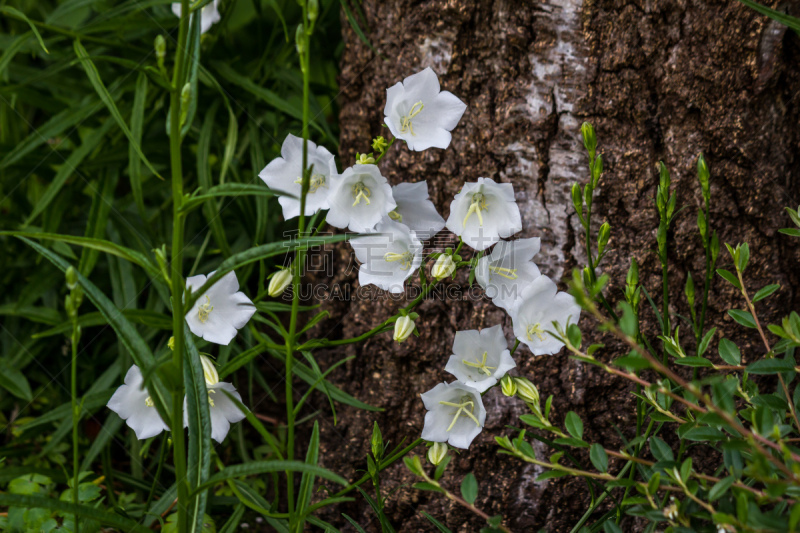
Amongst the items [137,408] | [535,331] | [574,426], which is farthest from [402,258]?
[137,408]

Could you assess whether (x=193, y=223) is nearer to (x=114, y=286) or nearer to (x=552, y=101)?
(x=114, y=286)

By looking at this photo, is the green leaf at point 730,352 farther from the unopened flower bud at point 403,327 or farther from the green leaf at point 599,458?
the unopened flower bud at point 403,327

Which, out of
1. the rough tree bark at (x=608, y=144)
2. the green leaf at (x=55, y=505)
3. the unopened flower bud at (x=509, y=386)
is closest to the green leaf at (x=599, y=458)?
the unopened flower bud at (x=509, y=386)

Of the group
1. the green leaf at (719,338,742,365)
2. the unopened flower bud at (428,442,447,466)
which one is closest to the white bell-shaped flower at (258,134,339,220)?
the unopened flower bud at (428,442,447,466)

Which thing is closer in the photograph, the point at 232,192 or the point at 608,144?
the point at 232,192

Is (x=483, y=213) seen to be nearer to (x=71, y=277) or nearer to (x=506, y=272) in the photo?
(x=506, y=272)

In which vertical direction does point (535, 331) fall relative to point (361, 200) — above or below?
below

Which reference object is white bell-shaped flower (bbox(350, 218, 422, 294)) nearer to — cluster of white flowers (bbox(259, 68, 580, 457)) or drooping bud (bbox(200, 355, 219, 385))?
cluster of white flowers (bbox(259, 68, 580, 457))
